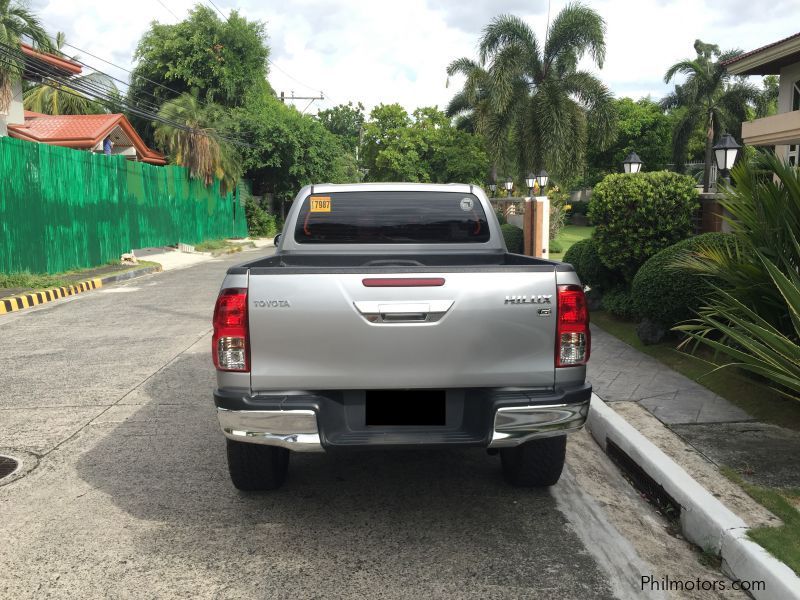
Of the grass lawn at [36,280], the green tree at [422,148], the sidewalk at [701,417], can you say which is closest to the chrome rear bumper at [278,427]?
the sidewalk at [701,417]

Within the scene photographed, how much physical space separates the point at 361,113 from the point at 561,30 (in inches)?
2642

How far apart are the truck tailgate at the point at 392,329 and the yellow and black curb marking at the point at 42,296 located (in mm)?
10402

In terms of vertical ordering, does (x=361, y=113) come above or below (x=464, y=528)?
above

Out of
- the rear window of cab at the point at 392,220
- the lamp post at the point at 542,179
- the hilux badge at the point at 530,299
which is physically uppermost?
the lamp post at the point at 542,179

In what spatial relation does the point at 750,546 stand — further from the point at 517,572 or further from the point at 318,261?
the point at 318,261

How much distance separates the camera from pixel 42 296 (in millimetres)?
13680

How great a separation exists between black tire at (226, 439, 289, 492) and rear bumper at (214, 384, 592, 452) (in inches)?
19.5

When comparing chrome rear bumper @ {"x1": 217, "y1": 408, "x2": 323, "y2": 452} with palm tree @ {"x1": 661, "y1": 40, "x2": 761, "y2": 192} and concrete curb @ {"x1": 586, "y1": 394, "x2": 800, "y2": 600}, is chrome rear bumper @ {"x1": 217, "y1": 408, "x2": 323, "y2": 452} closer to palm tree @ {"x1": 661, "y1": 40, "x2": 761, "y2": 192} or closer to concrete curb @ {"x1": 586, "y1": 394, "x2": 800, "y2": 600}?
concrete curb @ {"x1": 586, "y1": 394, "x2": 800, "y2": 600}

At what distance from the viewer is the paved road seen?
3.30m

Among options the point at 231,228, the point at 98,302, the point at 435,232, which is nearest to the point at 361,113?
the point at 231,228

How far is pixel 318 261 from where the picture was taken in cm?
503

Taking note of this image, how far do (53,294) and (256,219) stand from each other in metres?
27.1

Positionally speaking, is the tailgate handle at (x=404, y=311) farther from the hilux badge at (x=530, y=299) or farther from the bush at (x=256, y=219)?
the bush at (x=256, y=219)
